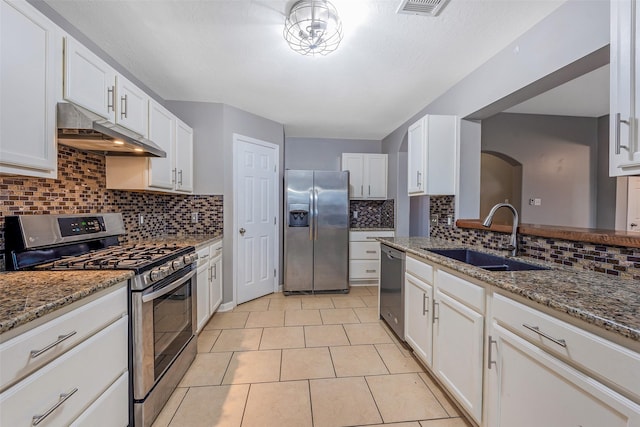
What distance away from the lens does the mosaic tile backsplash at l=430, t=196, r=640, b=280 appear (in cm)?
130

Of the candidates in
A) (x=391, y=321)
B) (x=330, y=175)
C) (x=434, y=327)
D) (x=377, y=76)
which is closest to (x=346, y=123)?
(x=330, y=175)

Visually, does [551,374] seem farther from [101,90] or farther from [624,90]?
[101,90]

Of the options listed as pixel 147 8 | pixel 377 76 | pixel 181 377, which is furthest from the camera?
pixel 377 76

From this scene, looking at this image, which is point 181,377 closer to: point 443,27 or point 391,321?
point 391,321

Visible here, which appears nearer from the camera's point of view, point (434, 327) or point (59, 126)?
point (59, 126)

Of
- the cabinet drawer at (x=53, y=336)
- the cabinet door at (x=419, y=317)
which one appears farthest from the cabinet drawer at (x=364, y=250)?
the cabinet drawer at (x=53, y=336)

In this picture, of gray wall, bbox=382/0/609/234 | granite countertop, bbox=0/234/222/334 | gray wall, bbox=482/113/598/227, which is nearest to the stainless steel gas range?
granite countertop, bbox=0/234/222/334

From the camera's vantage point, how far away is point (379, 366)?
215cm

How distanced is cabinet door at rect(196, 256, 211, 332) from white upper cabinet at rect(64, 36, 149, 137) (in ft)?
4.03

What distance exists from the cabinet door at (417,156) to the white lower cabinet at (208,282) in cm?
213

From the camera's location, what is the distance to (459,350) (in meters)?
1.58

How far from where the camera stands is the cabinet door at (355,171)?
4.63 metres

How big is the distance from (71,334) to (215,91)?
253 centimetres

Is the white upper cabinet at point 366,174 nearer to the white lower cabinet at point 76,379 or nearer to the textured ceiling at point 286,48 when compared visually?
the textured ceiling at point 286,48
